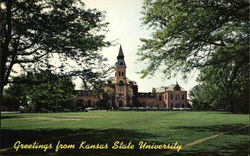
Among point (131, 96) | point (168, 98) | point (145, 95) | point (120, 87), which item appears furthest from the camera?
point (145, 95)

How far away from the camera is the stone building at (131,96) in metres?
88.6

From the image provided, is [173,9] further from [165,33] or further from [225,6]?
[225,6]

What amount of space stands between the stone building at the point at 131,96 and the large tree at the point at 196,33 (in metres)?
64.0

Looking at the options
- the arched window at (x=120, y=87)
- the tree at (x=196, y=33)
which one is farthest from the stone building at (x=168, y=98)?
the tree at (x=196, y=33)

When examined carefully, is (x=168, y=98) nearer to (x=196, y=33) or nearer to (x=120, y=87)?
(x=120, y=87)

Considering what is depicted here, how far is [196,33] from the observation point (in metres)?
13.2

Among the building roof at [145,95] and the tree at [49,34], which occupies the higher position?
the tree at [49,34]

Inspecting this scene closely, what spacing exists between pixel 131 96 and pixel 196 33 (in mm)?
79584

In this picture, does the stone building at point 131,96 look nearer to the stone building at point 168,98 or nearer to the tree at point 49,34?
the stone building at point 168,98

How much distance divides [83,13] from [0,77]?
213 inches

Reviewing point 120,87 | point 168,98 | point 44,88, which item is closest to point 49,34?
point 44,88

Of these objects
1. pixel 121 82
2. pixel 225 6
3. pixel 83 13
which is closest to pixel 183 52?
pixel 225 6

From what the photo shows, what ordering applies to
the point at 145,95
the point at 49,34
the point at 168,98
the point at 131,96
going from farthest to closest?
the point at 145,95, the point at 168,98, the point at 131,96, the point at 49,34

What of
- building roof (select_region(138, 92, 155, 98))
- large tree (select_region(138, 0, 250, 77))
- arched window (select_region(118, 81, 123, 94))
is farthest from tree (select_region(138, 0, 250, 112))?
building roof (select_region(138, 92, 155, 98))
